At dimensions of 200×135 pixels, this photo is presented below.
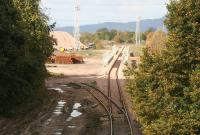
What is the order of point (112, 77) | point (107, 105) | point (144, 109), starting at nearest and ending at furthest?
point (144, 109) → point (107, 105) → point (112, 77)

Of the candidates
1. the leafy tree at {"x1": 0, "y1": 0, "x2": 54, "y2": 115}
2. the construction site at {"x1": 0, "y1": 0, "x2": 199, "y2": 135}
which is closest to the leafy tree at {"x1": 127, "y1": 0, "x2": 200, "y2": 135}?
the construction site at {"x1": 0, "y1": 0, "x2": 199, "y2": 135}

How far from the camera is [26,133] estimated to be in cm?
2627

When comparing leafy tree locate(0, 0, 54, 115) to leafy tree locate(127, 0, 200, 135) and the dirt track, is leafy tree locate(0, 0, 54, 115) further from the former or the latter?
leafy tree locate(127, 0, 200, 135)

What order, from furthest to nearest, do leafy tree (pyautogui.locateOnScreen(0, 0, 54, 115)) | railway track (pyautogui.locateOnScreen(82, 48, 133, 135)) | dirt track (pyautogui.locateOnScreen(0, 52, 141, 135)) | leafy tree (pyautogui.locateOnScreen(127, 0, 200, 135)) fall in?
railway track (pyautogui.locateOnScreen(82, 48, 133, 135)) < leafy tree (pyautogui.locateOnScreen(0, 0, 54, 115)) < dirt track (pyautogui.locateOnScreen(0, 52, 141, 135)) < leafy tree (pyautogui.locateOnScreen(127, 0, 200, 135))

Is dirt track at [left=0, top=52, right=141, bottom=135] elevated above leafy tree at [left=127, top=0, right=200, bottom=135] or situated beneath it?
situated beneath

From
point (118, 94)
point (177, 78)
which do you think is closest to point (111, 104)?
point (118, 94)

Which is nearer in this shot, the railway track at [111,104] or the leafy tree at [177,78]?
the leafy tree at [177,78]

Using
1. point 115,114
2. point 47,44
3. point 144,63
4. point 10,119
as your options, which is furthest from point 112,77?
point 144,63

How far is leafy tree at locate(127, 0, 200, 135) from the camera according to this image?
64.7 feet

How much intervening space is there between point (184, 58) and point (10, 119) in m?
12.5

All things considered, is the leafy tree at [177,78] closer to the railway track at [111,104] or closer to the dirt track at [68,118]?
the railway track at [111,104]

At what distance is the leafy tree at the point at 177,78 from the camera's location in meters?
19.7

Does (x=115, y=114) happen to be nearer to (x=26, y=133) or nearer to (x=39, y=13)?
(x=26, y=133)

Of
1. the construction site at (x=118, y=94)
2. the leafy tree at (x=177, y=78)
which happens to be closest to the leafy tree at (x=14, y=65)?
the construction site at (x=118, y=94)
